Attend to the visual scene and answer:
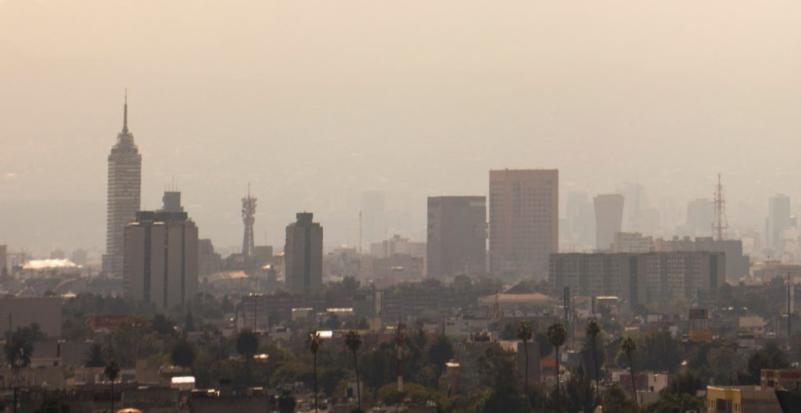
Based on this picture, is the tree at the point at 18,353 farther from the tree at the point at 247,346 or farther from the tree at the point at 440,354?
the tree at the point at 440,354

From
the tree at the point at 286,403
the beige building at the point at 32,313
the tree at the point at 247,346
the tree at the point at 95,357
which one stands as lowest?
the tree at the point at 286,403

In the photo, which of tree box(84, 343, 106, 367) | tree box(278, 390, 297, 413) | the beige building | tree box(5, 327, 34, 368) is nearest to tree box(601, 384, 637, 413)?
tree box(278, 390, 297, 413)

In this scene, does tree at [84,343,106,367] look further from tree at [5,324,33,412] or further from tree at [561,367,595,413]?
tree at [561,367,595,413]

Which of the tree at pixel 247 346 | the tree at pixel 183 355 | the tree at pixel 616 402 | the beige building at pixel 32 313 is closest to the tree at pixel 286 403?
the tree at pixel 616 402

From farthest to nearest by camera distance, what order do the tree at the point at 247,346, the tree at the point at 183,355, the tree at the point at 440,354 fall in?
the tree at the point at 247,346 → the tree at the point at 440,354 → the tree at the point at 183,355

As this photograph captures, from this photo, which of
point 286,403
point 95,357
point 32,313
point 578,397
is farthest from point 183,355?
point 32,313

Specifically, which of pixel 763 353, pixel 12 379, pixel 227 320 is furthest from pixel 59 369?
pixel 227 320

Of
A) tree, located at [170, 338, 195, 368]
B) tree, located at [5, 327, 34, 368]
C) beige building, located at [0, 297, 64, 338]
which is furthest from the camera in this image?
beige building, located at [0, 297, 64, 338]
